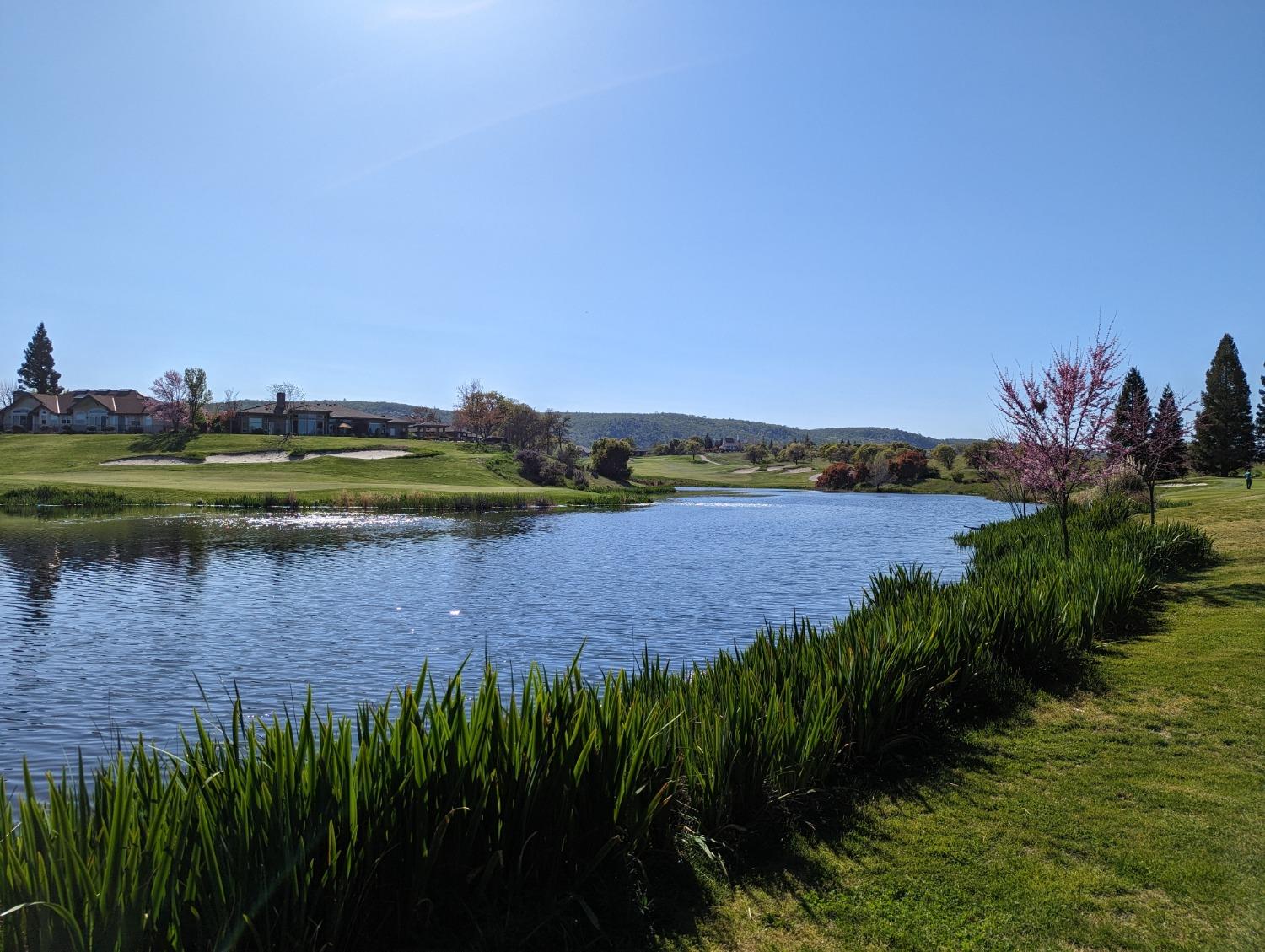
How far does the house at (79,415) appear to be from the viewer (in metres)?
92.7

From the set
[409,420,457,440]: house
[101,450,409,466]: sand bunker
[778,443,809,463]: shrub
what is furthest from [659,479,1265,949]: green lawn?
[778,443,809,463]: shrub

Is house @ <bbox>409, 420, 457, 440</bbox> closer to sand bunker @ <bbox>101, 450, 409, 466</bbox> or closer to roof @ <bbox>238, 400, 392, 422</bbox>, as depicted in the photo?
roof @ <bbox>238, 400, 392, 422</bbox>

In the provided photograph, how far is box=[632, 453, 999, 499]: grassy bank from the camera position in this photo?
105938mm

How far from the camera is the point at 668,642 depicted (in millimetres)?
14859

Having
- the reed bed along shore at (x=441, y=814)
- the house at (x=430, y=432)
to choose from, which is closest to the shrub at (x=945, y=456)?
the house at (x=430, y=432)

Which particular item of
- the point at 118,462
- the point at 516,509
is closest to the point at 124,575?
the point at 516,509

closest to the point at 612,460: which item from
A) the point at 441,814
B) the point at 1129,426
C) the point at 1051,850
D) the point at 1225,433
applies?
the point at 1225,433

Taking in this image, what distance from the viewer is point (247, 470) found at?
213 ft

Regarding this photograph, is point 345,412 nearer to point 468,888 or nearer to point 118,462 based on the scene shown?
point 118,462

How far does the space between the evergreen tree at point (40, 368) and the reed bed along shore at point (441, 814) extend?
14539cm

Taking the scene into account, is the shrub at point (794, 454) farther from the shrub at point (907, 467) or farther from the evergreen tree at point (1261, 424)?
the evergreen tree at point (1261, 424)

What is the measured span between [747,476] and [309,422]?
2856 inches

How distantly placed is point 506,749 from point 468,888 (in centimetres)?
76

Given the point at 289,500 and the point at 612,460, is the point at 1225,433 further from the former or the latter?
the point at 289,500
